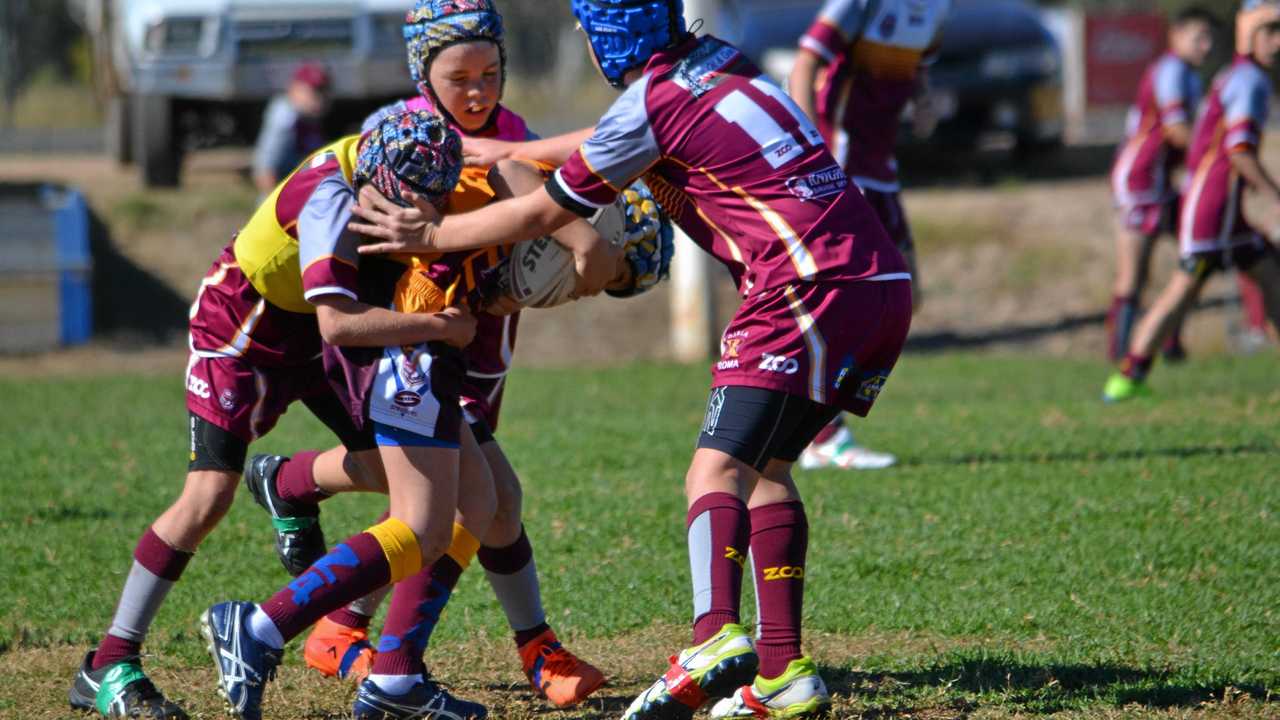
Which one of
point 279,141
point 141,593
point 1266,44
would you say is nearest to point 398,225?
point 141,593

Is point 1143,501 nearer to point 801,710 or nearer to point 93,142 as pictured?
point 801,710

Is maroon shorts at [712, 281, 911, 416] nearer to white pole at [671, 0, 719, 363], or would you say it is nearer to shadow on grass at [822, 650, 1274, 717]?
shadow on grass at [822, 650, 1274, 717]

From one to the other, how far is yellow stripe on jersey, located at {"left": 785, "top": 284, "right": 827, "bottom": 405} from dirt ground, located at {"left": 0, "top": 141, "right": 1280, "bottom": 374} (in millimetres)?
9863

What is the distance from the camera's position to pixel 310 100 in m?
12.5

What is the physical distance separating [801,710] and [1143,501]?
297 cm

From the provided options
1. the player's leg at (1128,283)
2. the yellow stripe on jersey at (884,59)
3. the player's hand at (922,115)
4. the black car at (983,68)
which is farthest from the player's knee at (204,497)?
the black car at (983,68)

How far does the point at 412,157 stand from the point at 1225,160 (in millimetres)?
6693

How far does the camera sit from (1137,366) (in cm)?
927

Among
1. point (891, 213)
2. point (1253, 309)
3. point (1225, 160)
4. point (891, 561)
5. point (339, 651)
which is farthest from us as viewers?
point (1253, 309)

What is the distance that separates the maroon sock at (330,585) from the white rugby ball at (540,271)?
754 millimetres

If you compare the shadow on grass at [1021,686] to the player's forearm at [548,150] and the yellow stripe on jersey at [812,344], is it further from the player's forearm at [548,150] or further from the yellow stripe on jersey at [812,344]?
the player's forearm at [548,150]

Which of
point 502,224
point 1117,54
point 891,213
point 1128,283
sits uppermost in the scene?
point 502,224

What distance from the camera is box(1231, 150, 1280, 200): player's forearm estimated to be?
28.8ft

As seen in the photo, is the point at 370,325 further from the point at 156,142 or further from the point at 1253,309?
the point at 156,142
